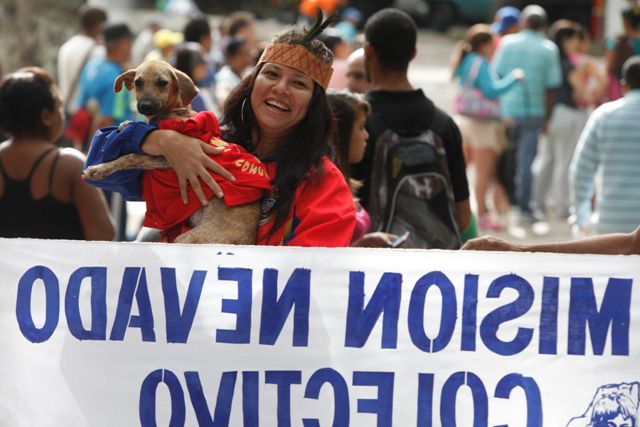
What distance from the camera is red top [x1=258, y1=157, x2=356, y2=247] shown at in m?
3.80

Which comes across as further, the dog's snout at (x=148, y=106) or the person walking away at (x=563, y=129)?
the person walking away at (x=563, y=129)

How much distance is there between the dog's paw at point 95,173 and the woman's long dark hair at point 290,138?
1.57ft

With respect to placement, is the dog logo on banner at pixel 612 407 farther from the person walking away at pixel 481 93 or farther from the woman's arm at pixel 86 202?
the person walking away at pixel 481 93

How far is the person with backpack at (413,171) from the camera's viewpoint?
5367mm

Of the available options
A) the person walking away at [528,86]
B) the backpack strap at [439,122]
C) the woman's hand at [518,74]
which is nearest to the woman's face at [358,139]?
the backpack strap at [439,122]

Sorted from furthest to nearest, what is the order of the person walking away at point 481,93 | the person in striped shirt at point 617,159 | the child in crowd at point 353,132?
1. the person walking away at point 481,93
2. the person in striped shirt at point 617,159
3. the child in crowd at point 353,132

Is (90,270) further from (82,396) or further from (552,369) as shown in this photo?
(552,369)

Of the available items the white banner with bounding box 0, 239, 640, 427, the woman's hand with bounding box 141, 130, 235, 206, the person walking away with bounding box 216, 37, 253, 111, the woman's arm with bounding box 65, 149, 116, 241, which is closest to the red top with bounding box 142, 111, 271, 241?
the woman's hand with bounding box 141, 130, 235, 206

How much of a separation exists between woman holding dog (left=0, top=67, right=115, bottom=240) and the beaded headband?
1.83 meters

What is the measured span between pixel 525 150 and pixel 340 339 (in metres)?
8.96

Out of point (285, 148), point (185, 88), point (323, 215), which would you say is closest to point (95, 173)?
point (185, 88)

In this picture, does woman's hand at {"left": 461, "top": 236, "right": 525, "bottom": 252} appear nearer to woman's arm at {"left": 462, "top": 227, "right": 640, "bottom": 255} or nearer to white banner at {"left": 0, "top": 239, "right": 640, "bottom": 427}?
woman's arm at {"left": 462, "top": 227, "right": 640, "bottom": 255}

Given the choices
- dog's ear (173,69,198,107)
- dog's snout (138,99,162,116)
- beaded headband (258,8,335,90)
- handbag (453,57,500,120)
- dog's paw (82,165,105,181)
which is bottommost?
handbag (453,57,500,120)

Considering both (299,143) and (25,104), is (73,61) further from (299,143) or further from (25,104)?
(299,143)
